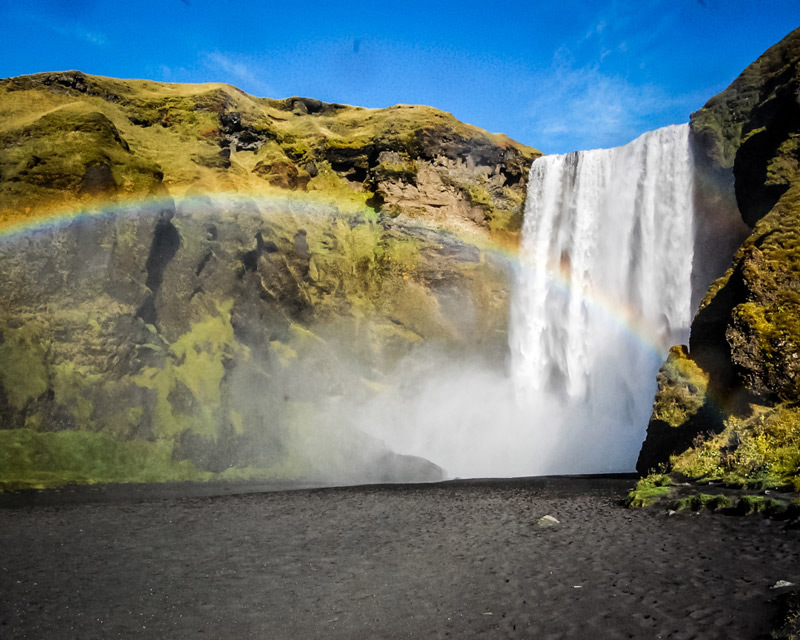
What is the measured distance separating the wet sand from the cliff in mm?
10931

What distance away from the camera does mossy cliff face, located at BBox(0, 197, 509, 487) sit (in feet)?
86.5

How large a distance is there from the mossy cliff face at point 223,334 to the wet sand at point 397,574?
10.0 m

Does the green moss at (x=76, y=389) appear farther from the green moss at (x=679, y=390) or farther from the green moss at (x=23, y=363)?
the green moss at (x=679, y=390)

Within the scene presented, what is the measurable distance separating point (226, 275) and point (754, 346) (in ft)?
96.1

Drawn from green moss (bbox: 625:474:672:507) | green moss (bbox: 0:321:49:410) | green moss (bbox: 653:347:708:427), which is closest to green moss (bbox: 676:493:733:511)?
green moss (bbox: 625:474:672:507)

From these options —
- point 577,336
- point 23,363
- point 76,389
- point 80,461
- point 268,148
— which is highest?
point 268,148

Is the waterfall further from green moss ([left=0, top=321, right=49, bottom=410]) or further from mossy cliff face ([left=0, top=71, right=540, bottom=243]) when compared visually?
green moss ([left=0, top=321, right=49, bottom=410])

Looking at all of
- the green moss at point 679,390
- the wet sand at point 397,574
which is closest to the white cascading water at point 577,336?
the green moss at point 679,390

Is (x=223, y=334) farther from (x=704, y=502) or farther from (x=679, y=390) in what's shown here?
(x=704, y=502)

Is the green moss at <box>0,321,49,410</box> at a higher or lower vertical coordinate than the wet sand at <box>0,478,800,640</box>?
higher

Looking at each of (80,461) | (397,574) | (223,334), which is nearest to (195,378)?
(223,334)

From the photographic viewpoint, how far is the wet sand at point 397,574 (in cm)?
752

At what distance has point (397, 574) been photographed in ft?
34.0

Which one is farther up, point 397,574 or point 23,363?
point 23,363
